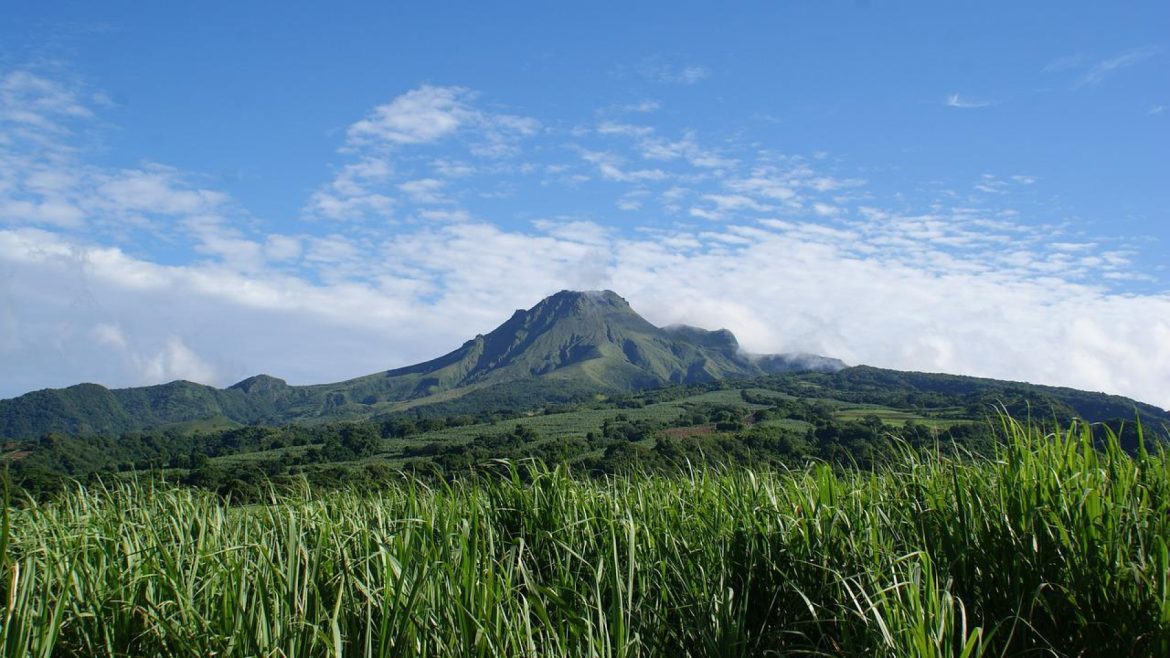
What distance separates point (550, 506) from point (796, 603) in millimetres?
1908

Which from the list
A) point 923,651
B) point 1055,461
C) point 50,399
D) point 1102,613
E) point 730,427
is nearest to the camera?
point 923,651

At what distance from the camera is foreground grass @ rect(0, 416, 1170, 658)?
3490 millimetres

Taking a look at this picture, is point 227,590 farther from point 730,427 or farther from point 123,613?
point 730,427

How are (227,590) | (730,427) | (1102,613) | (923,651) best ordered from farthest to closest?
(730,427), (1102,613), (227,590), (923,651)

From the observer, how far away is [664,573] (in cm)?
475

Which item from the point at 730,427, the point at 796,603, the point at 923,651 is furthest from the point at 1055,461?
the point at 730,427

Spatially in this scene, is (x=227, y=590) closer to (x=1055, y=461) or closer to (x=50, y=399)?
(x=1055, y=461)

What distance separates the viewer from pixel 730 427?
232 feet

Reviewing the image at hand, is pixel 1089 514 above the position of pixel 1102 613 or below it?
above

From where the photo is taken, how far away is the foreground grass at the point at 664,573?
11.5ft

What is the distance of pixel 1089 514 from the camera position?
13.3ft

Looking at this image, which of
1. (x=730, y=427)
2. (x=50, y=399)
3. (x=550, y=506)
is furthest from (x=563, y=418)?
(x=50, y=399)

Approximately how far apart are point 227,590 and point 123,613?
638 mm

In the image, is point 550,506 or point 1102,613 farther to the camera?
point 550,506
